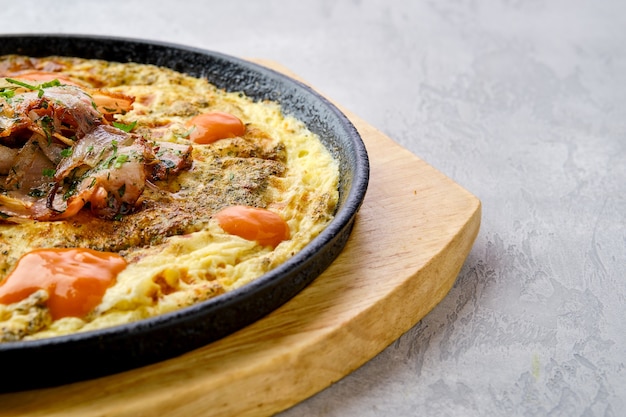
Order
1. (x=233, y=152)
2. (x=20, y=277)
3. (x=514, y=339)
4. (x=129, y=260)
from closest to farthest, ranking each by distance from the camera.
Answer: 1. (x=20, y=277)
2. (x=129, y=260)
3. (x=514, y=339)
4. (x=233, y=152)

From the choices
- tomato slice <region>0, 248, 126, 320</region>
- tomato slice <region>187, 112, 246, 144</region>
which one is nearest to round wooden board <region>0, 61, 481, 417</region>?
tomato slice <region>0, 248, 126, 320</region>

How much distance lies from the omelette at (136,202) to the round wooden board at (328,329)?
26 cm

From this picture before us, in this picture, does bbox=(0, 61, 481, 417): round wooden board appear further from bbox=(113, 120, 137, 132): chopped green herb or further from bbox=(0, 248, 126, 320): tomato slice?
bbox=(113, 120, 137, 132): chopped green herb

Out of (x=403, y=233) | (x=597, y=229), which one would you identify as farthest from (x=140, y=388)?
(x=597, y=229)

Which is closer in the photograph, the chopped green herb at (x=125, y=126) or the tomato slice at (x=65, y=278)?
the tomato slice at (x=65, y=278)

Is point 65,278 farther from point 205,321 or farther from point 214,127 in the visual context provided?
point 214,127

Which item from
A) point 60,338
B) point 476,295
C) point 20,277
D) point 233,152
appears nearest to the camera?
point 60,338

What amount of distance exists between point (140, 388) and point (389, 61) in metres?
5.79

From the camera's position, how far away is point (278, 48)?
8.48 m

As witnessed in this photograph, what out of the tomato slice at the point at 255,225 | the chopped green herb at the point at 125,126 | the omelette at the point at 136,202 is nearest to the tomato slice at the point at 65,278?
the omelette at the point at 136,202

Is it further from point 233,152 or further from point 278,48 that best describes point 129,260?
point 278,48

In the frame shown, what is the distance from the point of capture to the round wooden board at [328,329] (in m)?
3.17

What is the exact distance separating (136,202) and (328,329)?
136cm

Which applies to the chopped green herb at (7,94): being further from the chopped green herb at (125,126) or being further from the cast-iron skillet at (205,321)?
the cast-iron skillet at (205,321)
